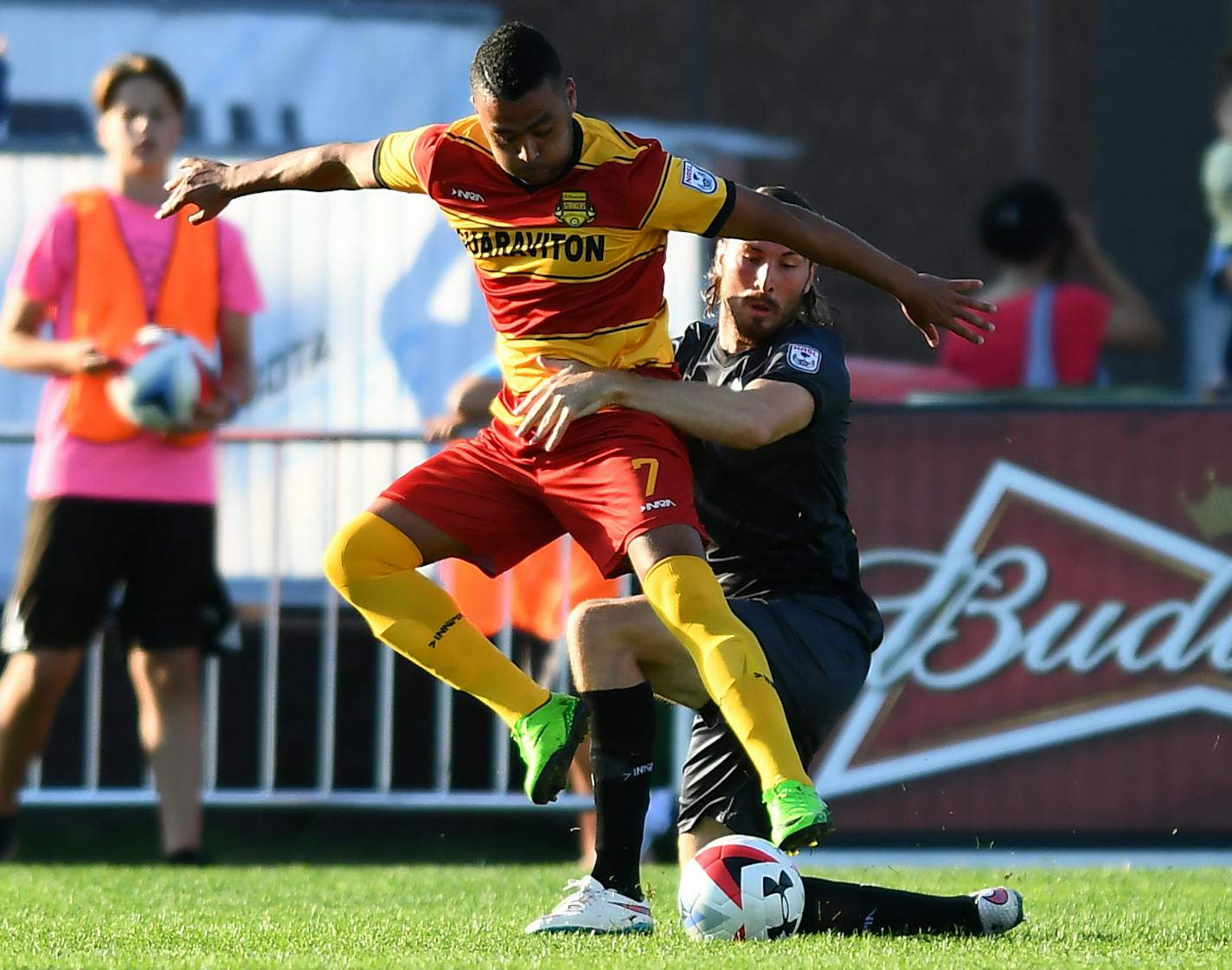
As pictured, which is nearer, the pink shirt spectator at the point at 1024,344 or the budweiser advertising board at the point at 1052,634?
the budweiser advertising board at the point at 1052,634

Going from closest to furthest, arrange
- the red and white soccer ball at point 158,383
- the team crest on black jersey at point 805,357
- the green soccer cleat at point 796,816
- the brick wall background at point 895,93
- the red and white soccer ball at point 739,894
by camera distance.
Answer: the green soccer cleat at point 796,816 < the red and white soccer ball at point 739,894 < the team crest on black jersey at point 805,357 < the red and white soccer ball at point 158,383 < the brick wall background at point 895,93

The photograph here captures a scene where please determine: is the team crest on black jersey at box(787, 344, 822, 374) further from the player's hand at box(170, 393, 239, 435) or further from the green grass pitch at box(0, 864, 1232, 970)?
the player's hand at box(170, 393, 239, 435)

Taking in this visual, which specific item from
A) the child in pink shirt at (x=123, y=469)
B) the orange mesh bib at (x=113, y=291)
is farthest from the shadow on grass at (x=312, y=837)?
the orange mesh bib at (x=113, y=291)

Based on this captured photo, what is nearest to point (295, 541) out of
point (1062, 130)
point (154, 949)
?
point (154, 949)

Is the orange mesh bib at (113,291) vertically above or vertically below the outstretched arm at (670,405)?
above

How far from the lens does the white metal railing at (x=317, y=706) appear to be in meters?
7.96

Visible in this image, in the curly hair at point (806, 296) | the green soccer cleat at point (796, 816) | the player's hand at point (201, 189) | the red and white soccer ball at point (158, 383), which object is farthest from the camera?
the red and white soccer ball at point (158, 383)

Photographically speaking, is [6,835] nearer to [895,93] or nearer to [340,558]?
[340,558]

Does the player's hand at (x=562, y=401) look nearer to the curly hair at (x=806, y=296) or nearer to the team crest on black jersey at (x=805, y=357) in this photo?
the team crest on black jersey at (x=805, y=357)

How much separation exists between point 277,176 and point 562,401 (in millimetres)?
978

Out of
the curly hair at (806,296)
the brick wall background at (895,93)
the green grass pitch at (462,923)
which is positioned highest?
the brick wall background at (895,93)

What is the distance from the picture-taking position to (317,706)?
8.28 metres

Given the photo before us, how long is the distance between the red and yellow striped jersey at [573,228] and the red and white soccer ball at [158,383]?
1.94 meters

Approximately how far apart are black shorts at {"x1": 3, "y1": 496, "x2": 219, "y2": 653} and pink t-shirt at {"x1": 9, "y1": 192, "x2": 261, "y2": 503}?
0.18 ft
